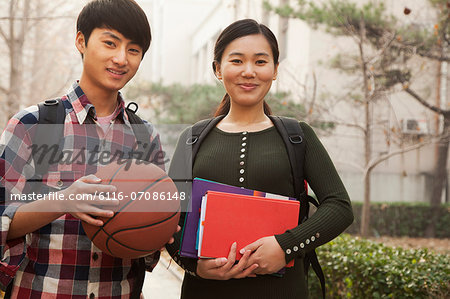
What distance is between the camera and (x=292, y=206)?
2.23 meters

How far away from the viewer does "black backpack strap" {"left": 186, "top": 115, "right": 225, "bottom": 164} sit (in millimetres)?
2553

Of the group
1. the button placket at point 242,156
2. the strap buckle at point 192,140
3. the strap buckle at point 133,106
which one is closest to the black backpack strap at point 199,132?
the strap buckle at point 192,140

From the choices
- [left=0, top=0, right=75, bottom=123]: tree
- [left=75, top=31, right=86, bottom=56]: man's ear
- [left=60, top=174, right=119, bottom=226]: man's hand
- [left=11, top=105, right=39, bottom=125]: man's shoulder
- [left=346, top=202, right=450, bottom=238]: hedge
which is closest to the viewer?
[left=60, top=174, right=119, bottom=226]: man's hand

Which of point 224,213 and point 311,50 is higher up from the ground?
point 311,50

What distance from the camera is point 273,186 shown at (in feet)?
7.80

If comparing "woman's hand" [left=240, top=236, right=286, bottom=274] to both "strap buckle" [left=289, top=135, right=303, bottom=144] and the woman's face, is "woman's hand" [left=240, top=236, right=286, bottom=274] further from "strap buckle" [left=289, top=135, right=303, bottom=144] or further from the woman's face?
the woman's face

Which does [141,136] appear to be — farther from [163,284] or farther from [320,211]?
[163,284]

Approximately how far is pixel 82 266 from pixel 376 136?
38.5 ft

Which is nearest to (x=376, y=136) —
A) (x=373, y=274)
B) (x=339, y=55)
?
(x=339, y=55)

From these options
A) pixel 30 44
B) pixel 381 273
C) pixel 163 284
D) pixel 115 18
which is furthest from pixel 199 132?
pixel 30 44

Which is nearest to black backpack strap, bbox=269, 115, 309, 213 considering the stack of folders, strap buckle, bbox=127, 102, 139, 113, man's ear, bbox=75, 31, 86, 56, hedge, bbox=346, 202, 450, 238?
the stack of folders

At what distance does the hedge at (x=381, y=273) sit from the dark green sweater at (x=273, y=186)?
2157 millimetres

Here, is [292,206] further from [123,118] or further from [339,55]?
[339,55]

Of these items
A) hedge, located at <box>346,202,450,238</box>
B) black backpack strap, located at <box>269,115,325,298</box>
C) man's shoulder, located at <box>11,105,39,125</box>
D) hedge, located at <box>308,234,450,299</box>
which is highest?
man's shoulder, located at <box>11,105,39,125</box>
